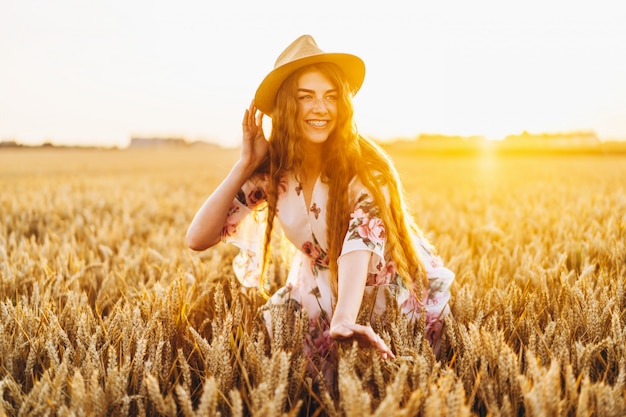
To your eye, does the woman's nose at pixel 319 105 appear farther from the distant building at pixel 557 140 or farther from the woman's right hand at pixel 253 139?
the distant building at pixel 557 140

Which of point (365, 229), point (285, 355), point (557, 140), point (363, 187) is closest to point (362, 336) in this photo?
point (285, 355)

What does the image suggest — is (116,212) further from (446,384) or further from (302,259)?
(446,384)

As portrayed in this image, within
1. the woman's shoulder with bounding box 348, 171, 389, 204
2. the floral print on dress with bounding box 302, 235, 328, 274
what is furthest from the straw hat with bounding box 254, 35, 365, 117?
the floral print on dress with bounding box 302, 235, 328, 274

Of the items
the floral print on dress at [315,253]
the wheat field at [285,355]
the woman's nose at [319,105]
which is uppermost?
the woman's nose at [319,105]

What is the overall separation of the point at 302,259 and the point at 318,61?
871mm

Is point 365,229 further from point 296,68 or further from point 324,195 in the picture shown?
point 296,68

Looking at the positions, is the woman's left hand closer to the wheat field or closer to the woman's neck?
the wheat field

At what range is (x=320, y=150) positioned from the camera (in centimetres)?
203

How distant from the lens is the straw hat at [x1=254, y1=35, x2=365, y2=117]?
185 centimetres

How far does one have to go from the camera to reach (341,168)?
1914 mm

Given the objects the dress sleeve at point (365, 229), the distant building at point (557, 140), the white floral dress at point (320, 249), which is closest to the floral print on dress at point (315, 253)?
the white floral dress at point (320, 249)

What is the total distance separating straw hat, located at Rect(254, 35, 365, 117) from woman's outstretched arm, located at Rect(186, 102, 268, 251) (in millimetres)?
66

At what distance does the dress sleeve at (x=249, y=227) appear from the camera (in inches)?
84.0

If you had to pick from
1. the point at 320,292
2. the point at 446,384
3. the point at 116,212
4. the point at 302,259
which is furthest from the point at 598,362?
the point at 116,212
